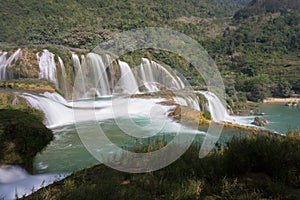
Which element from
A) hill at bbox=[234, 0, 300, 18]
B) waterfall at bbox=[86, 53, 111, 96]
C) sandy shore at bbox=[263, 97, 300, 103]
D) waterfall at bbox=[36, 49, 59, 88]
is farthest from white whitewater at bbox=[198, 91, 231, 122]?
hill at bbox=[234, 0, 300, 18]

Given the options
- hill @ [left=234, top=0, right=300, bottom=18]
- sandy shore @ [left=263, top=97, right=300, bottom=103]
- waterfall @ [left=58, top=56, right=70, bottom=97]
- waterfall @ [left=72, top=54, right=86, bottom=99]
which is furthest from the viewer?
hill @ [left=234, top=0, right=300, bottom=18]

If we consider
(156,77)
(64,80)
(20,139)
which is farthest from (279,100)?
(20,139)

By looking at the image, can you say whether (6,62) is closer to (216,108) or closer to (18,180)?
(216,108)

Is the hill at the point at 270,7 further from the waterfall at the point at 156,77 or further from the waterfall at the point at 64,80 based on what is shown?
the waterfall at the point at 64,80

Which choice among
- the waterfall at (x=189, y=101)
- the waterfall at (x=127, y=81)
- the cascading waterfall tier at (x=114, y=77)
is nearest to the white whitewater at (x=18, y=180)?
the waterfall at (x=189, y=101)

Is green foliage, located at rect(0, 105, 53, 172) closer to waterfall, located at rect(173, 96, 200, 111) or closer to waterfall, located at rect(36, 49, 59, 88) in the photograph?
waterfall, located at rect(173, 96, 200, 111)
